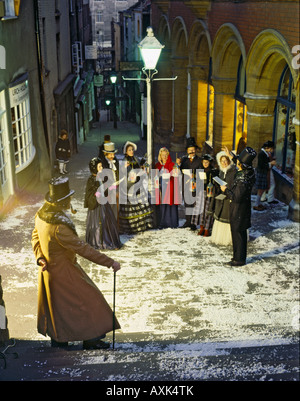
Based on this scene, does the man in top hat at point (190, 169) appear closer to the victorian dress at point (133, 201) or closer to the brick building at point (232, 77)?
the victorian dress at point (133, 201)

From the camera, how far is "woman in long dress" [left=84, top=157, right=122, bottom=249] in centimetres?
899

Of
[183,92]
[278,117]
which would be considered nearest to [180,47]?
[183,92]

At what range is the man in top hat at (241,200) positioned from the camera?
8.12 meters

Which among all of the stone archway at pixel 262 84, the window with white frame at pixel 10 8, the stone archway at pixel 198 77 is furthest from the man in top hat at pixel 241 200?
the stone archway at pixel 198 77

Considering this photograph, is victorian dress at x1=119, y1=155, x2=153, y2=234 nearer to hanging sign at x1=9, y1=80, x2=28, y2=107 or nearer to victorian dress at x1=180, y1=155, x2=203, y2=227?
victorian dress at x1=180, y1=155, x2=203, y2=227

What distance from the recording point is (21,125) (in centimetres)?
1298

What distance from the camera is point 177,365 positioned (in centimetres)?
426

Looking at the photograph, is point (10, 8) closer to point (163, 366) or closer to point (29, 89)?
point (29, 89)

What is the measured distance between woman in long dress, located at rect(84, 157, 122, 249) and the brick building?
3.83 metres

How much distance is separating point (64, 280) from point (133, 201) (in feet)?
15.9

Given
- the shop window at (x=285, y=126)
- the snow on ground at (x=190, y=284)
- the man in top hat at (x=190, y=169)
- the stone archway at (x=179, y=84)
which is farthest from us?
the stone archway at (x=179, y=84)

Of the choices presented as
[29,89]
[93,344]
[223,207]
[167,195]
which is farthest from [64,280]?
[29,89]

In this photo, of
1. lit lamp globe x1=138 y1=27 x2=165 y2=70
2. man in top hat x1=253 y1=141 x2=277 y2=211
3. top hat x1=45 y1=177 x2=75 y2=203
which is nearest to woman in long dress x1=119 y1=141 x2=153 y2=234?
lit lamp globe x1=138 y1=27 x2=165 y2=70

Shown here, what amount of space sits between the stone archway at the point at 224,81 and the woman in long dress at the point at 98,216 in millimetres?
7202
